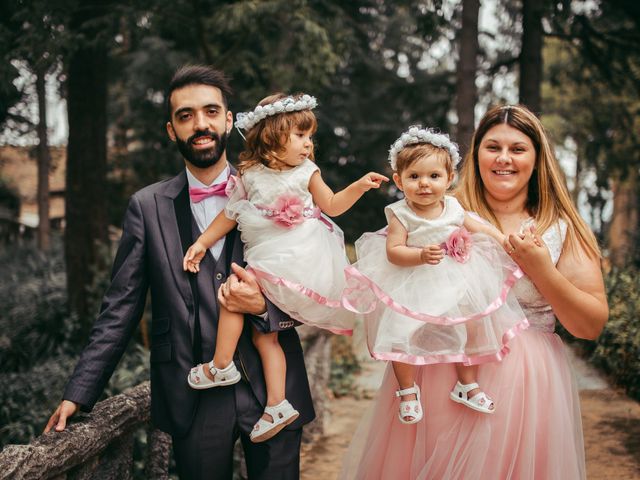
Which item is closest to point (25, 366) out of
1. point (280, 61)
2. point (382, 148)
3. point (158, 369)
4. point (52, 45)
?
point (52, 45)

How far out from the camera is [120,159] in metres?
16.6

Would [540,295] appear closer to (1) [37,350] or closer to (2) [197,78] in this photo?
(2) [197,78]

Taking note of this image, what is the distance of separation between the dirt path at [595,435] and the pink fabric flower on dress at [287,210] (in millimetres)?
2955

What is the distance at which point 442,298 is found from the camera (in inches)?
95.0

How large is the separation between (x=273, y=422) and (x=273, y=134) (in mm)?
1108

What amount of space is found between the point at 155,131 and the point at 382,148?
506 centimetres

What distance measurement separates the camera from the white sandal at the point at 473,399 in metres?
2.49

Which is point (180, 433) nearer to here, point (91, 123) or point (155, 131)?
point (91, 123)

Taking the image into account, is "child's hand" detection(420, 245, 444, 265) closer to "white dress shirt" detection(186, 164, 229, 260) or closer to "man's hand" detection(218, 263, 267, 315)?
"man's hand" detection(218, 263, 267, 315)

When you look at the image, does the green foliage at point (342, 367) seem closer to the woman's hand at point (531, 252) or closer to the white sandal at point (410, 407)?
the white sandal at point (410, 407)

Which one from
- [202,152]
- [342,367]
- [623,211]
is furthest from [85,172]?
[623,211]

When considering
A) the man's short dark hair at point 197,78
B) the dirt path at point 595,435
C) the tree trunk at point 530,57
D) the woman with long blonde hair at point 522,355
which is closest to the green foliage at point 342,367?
the dirt path at point 595,435

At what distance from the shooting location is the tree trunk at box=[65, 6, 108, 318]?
→ 7.97m

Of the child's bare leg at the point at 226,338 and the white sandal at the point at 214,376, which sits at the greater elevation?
the child's bare leg at the point at 226,338
